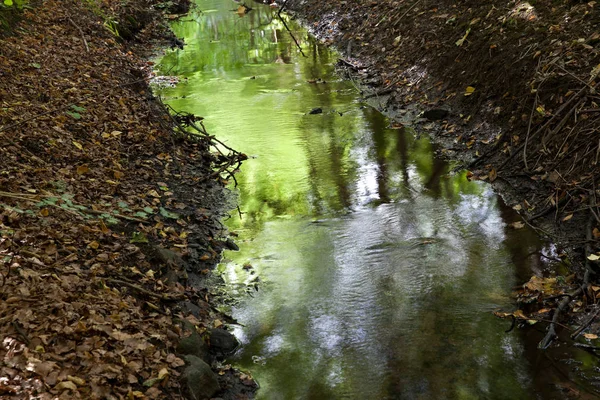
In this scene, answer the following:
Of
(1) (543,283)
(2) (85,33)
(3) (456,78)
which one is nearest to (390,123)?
(3) (456,78)

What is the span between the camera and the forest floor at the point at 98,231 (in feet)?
16.2

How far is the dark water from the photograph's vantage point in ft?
20.4

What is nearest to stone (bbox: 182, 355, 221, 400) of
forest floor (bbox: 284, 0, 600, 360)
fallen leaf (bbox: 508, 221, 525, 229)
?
forest floor (bbox: 284, 0, 600, 360)

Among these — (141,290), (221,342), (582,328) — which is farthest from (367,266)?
(141,290)

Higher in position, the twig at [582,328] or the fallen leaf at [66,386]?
the fallen leaf at [66,386]

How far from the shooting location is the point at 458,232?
29.0 ft

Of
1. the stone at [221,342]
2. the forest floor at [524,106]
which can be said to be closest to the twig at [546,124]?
the forest floor at [524,106]

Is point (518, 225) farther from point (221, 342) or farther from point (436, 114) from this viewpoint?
point (221, 342)

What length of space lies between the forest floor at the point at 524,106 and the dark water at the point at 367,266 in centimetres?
41

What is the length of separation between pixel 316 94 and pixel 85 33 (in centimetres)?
621

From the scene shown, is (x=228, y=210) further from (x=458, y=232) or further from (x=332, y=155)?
(x=458, y=232)

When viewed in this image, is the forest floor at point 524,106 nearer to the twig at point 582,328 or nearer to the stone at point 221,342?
the twig at point 582,328

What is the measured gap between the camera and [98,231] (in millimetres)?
6988

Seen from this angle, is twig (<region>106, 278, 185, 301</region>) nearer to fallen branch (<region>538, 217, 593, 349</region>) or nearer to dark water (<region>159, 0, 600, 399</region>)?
dark water (<region>159, 0, 600, 399</region>)
